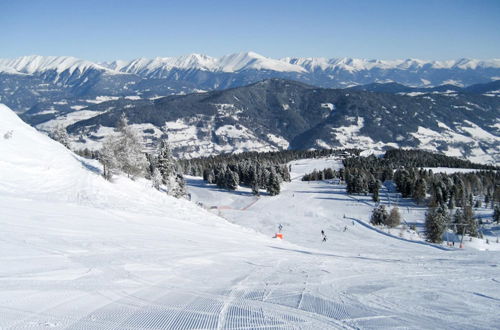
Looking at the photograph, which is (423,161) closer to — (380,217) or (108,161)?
(380,217)

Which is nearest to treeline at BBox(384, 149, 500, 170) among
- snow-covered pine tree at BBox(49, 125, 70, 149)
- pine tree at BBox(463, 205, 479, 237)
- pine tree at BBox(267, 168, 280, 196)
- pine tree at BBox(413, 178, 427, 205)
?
pine tree at BBox(413, 178, 427, 205)

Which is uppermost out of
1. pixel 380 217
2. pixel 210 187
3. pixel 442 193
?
pixel 210 187

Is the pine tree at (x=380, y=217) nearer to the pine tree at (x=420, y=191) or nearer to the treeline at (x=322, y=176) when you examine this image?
the pine tree at (x=420, y=191)

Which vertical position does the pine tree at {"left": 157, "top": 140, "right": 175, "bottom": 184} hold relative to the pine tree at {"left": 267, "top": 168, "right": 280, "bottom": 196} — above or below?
above

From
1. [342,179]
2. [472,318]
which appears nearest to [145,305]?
[472,318]

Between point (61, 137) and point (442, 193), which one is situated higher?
point (61, 137)

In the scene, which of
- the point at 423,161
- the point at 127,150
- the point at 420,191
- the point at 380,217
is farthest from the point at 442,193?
the point at 423,161

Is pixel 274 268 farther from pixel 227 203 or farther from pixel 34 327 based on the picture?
pixel 227 203

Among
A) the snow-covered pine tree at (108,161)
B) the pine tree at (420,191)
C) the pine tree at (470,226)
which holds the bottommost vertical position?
the pine tree at (470,226)

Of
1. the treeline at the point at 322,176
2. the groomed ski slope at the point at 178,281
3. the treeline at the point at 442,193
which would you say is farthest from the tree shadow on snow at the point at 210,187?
the groomed ski slope at the point at 178,281

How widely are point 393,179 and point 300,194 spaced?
1353 inches

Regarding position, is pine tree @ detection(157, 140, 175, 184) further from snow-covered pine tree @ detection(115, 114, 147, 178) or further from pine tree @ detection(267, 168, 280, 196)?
pine tree @ detection(267, 168, 280, 196)

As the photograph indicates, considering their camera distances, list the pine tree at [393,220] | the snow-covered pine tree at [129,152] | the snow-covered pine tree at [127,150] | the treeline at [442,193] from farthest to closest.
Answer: the pine tree at [393,220] → the treeline at [442,193] → the snow-covered pine tree at [129,152] → the snow-covered pine tree at [127,150]

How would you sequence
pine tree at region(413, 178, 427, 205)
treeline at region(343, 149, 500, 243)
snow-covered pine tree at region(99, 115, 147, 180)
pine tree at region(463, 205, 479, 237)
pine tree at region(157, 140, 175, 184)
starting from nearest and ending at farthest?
snow-covered pine tree at region(99, 115, 147, 180), pine tree at region(463, 205, 479, 237), pine tree at region(157, 140, 175, 184), treeline at region(343, 149, 500, 243), pine tree at region(413, 178, 427, 205)
